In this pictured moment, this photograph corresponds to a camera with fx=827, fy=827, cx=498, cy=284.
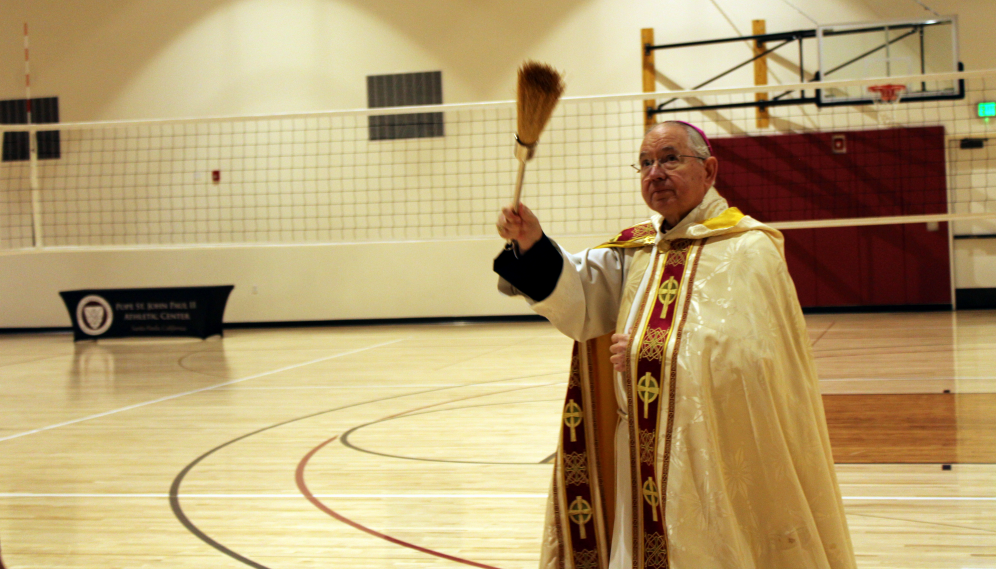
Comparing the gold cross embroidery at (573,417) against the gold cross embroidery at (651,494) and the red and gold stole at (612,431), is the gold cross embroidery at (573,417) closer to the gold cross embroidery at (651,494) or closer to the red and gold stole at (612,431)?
the red and gold stole at (612,431)

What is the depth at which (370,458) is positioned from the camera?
4.22m

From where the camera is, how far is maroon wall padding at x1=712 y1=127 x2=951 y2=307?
10.8 metres

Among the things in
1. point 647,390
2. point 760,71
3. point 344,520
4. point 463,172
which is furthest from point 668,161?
point 760,71

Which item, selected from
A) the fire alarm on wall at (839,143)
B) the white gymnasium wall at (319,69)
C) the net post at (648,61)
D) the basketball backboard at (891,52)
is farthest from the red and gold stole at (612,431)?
the fire alarm on wall at (839,143)

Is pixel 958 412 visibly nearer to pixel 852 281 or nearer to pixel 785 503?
pixel 785 503

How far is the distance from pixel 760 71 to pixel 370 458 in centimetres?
847

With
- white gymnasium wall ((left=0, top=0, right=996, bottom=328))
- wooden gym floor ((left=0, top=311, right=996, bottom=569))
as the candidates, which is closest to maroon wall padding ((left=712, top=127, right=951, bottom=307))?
white gymnasium wall ((left=0, top=0, right=996, bottom=328))

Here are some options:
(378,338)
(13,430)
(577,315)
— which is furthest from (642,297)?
(378,338)

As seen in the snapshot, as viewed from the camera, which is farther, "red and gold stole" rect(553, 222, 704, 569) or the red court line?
the red court line

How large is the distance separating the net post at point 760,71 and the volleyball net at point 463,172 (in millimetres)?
106

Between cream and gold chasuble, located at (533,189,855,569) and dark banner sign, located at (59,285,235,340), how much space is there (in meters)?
9.31

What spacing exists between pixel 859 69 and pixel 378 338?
262 inches

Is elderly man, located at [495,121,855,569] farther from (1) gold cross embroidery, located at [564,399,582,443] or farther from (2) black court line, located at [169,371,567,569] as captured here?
(2) black court line, located at [169,371,567,569]

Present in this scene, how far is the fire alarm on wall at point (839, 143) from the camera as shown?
1082 centimetres
